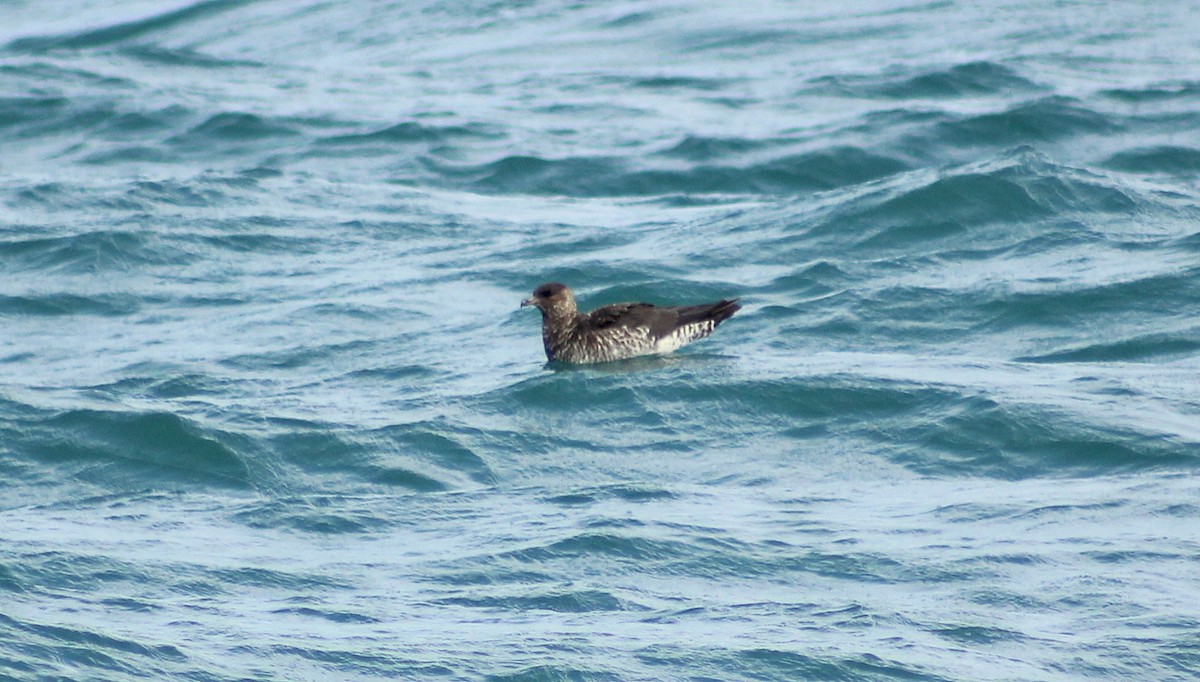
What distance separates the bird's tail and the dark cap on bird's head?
845 mm

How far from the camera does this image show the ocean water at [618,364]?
24.9 feet

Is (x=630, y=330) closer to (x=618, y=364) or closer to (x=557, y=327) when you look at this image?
(x=618, y=364)

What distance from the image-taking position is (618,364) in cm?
1261

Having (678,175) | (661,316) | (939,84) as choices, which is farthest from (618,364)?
(939,84)

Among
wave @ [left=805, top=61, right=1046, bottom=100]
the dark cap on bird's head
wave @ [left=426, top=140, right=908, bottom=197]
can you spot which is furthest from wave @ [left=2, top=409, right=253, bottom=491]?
wave @ [left=805, top=61, right=1046, bottom=100]

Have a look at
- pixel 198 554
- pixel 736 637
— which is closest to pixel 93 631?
pixel 198 554

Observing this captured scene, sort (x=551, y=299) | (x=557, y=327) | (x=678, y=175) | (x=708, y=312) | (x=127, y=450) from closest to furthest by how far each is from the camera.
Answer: (x=127, y=450) → (x=708, y=312) → (x=557, y=327) → (x=551, y=299) → (x=678, y=175)

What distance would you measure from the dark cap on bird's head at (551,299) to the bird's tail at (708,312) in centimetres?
85

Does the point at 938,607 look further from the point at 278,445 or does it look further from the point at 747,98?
the point at 747,98

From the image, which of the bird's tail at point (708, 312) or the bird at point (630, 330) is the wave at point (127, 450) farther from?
the bird's tail at point (708, 312)

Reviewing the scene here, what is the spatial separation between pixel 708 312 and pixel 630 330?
0.54m

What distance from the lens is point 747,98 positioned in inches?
872

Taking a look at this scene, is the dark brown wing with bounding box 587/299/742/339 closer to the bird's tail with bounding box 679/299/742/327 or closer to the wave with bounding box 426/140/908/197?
the bird's tail with bounding box 679/299/742/327

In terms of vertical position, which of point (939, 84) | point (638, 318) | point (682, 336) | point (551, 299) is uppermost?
point (939, 84)
